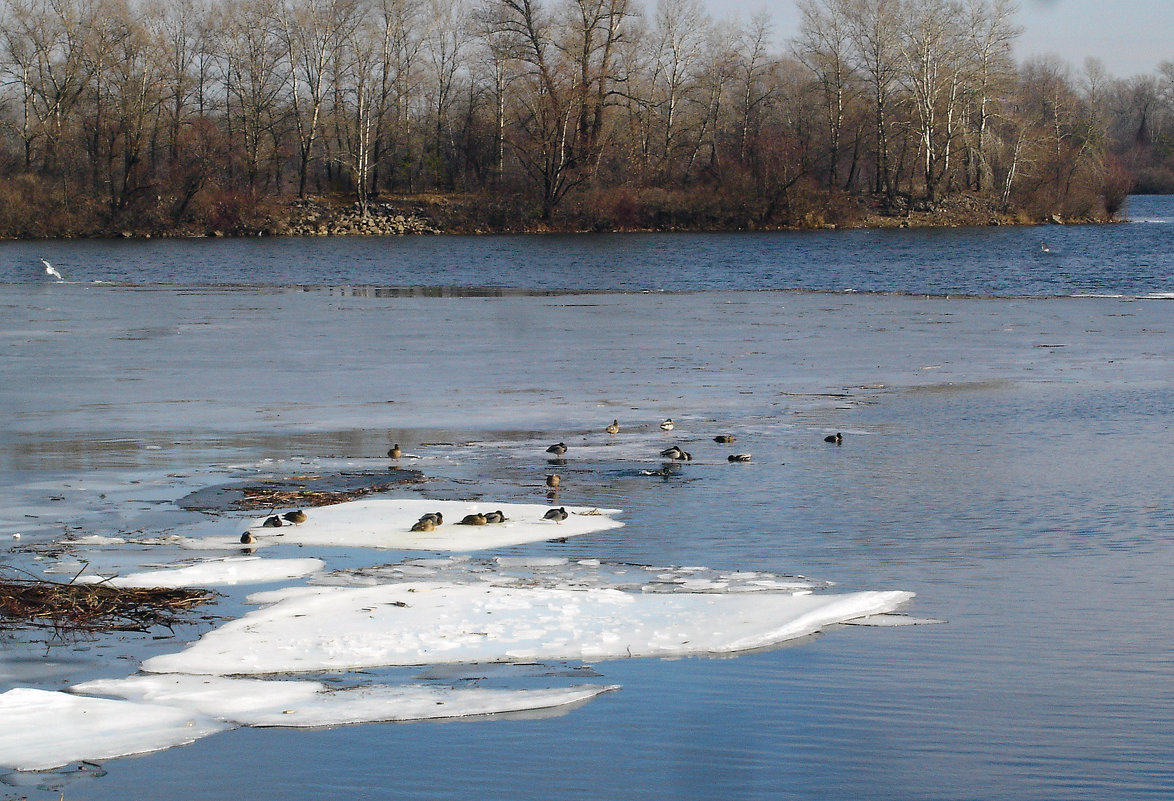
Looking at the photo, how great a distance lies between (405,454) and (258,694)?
6086 mm

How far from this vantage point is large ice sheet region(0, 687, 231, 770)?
4855mm

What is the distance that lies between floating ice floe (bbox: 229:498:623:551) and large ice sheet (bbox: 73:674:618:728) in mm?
2573

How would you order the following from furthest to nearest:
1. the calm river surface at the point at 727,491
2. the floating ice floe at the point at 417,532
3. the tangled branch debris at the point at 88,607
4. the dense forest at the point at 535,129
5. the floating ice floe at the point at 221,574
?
1. the dense forest at the point at 535,129
2. the floating ice floe at the point at 417,532
3. the floating ice floe at the point at 221,574
4. the tangled branch debris at the point at 88,607
5. the calm river surface at the point at 727,491

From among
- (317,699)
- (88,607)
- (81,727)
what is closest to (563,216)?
(88,607)

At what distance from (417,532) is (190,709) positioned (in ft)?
10.5

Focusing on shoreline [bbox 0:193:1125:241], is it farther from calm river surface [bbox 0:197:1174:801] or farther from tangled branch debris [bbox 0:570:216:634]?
tangled branch debris [bbox 0:570:216:634]

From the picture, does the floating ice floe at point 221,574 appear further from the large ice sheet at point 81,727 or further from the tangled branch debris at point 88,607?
the large ice sheet at point 81,727

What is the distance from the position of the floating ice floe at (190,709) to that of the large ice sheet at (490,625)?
278mm

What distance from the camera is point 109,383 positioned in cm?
1625

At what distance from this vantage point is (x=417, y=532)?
8.45 meters

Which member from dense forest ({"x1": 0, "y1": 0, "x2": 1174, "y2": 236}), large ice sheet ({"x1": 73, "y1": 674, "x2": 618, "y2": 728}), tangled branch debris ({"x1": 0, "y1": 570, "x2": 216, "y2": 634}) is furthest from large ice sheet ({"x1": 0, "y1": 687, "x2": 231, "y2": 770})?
dense forest ({"x1": 0, "y1": 0, "x2": 1174, "y2": 236})

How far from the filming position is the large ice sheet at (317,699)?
5277 millimetres

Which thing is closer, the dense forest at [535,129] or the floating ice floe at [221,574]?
the floating ice floe at [221,574]

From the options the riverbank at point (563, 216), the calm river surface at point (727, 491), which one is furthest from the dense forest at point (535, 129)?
the calm river surface at point (727, 491)
